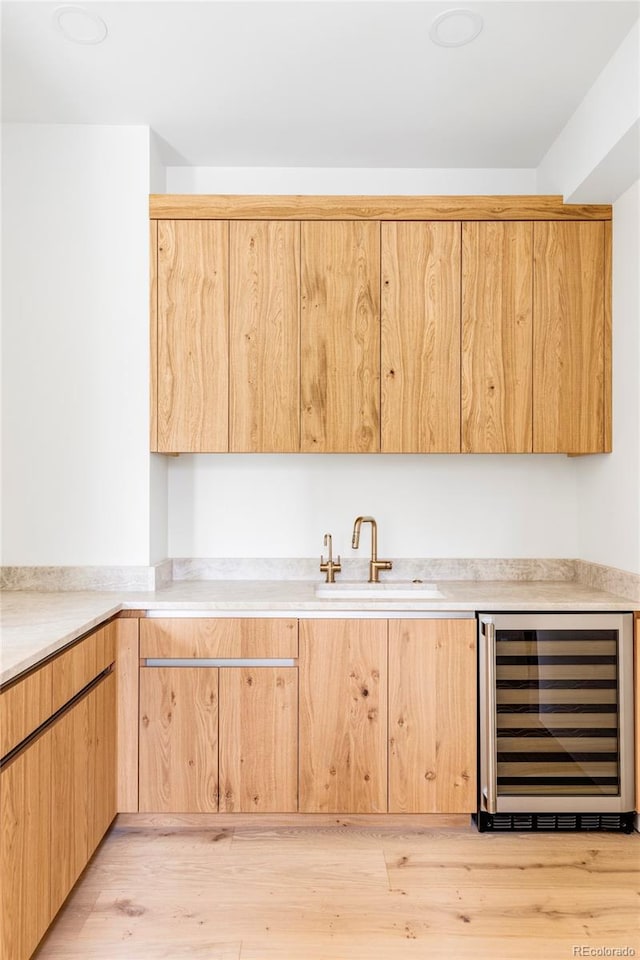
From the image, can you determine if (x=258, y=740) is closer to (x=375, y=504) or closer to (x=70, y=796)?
(x=70, y=796)

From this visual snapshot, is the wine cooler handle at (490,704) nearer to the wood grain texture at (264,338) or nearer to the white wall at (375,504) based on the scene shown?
the white wall at (375,504)

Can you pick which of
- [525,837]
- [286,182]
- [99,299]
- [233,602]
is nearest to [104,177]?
[99,299]

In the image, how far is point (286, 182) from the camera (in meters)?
3.21

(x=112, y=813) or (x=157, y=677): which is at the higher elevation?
(x=157, y=677)

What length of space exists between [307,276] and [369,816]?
86.4 inches

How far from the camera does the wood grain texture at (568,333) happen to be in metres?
2.87

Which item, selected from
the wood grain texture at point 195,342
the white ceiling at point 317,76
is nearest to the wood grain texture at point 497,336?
the white ceiling at point 317,76

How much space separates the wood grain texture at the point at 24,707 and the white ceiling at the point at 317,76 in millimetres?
2051

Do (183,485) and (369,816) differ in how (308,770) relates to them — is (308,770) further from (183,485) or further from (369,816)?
(183,485)

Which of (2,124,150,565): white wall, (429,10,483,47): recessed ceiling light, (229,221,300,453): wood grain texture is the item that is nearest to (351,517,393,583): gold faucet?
(229,221,300,453): wood grain texture

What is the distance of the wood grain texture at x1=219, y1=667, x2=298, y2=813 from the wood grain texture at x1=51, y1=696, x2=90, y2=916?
0.52 metres

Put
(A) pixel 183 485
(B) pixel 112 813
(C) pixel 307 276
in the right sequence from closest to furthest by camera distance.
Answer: (B) pixel 112 813 < (C) pixel 307 276 < (A) pixel 183 485

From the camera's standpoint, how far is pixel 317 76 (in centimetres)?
248

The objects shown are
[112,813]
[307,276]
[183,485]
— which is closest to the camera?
[112,813]
